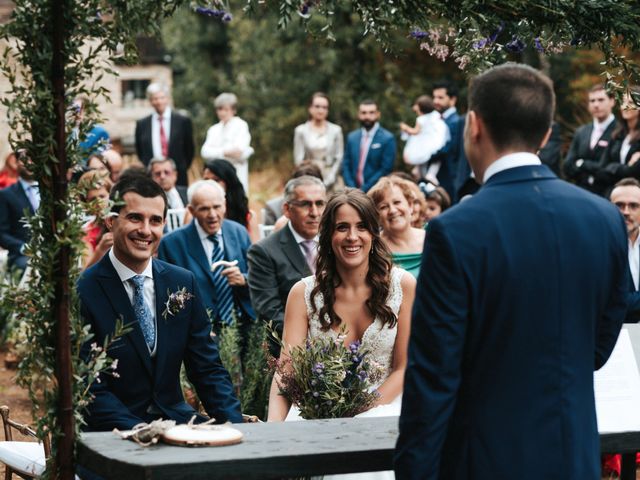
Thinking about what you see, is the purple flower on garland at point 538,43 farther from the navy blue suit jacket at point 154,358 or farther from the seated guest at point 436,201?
the seated guest at point 436,201

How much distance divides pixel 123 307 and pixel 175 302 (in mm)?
242

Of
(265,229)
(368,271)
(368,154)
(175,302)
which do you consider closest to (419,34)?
(368,271)

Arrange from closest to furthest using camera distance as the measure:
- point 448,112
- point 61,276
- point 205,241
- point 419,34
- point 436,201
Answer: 1. point 61,276
2. point 419,34
3. point 205,241
4. point 436,201
5. point 448,112

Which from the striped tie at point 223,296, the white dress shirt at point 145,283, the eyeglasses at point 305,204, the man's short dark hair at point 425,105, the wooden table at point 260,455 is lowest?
the striped tie at point 223,296

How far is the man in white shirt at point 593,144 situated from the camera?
36.9ft

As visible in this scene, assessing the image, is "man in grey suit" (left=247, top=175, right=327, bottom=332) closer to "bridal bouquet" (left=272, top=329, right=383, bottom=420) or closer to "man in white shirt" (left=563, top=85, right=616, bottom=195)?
"bridal bouquet" (left=272, top=329, right=383, bottom=420)

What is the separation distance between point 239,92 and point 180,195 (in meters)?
12.5

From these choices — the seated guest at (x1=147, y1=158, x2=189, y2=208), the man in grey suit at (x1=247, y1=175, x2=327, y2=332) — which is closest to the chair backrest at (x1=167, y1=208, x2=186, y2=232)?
the seated guest at (x1=147, y1=158, x2=189, y2=208)

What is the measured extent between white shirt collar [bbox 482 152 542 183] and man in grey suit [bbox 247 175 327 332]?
3915 mm

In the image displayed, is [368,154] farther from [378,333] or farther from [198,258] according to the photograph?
[378,333]

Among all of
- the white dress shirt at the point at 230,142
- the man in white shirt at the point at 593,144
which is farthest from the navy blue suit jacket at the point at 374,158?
the man in white shirt at the point at 593,144

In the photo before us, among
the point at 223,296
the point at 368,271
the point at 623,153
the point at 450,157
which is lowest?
the point at 223,296

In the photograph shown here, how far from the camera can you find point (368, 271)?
5.79 m

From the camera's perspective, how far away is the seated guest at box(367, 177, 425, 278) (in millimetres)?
7652
